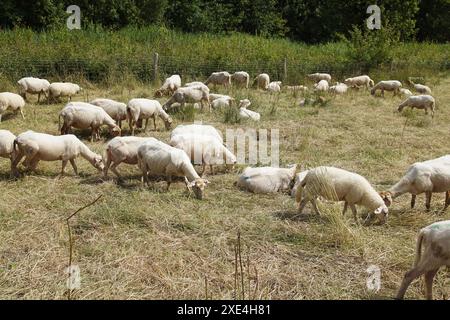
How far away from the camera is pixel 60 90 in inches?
562

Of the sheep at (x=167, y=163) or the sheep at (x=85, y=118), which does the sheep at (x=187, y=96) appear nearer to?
the sheep at (x=85, y=118)

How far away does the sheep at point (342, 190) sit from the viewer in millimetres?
6602

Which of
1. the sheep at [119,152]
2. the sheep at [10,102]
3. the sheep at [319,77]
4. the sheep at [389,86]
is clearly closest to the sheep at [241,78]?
the sheep at [319,77]

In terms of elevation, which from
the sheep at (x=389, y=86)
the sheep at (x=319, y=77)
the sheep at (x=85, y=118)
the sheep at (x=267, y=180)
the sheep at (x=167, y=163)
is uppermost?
the sheep at (x=319, y=77)

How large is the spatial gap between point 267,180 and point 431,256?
3.64 metres

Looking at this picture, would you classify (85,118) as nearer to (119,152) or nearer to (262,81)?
(119,152)

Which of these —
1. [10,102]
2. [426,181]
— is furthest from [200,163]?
[10,102]

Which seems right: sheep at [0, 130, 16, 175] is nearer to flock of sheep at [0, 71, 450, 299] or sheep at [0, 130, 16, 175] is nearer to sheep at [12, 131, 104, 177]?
flock of sheep at [0, 71, 450, 299]

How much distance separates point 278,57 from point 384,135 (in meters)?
12.0

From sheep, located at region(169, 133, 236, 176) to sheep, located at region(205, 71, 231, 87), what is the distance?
392 inches

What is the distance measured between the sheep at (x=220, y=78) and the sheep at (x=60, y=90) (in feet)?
18.2

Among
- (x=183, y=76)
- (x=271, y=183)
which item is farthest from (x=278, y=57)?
(x=271, y=183)

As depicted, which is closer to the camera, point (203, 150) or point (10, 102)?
point (203, 150)

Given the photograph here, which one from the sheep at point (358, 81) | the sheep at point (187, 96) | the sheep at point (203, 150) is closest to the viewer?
the sheep at point (203, 150)
